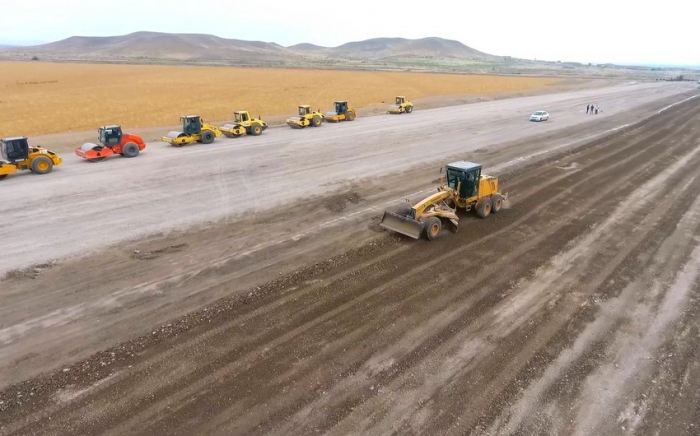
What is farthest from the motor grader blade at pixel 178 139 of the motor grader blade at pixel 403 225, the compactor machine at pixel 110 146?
the motor grader blade at pixel 403 225

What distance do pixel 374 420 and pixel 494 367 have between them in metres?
2.88

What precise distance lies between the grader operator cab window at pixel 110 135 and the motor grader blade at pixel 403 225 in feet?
60.9

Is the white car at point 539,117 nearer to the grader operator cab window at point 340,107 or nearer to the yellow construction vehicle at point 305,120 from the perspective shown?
the grader operator cab window at point 340,107

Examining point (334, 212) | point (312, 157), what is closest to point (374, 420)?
point (334, 212)

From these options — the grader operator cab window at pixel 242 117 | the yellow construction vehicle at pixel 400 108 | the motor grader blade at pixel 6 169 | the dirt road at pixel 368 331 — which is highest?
the yellow construction vehicle at pixel 400 108

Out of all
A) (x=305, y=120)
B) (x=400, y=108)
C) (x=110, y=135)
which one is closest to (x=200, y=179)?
(x=110, y=135)

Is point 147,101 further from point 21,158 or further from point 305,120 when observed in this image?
point 21,158

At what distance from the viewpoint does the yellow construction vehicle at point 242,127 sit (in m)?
32.0

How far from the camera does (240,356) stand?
8.88 meters

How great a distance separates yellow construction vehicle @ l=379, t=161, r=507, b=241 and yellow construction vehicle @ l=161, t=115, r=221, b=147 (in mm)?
19114

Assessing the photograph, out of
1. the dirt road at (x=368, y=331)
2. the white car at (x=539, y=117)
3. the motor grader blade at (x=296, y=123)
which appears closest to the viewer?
the dirt road at (x=368, y=331)

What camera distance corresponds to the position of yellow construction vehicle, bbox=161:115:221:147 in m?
28.6

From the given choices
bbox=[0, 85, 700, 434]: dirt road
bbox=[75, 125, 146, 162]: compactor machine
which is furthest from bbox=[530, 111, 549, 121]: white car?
bbox=[75, 125, 146, 162]: compactor machine

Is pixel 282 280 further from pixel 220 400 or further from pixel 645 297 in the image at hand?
pixel 645 297
